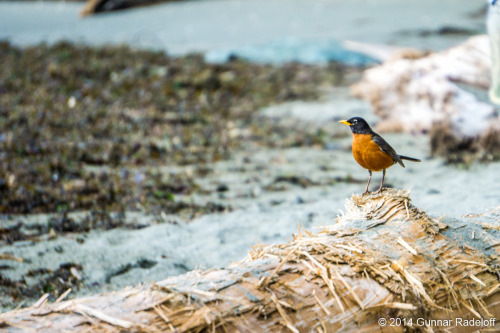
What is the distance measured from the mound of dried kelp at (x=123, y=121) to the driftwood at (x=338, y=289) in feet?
7.36

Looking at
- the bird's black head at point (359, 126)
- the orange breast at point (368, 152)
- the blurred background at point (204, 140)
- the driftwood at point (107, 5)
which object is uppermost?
the driftwood at point (107, 5)

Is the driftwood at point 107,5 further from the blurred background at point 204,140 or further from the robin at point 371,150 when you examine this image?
the robin at point 371,150

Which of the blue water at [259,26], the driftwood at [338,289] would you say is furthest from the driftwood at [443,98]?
the driftwood at [338,289]

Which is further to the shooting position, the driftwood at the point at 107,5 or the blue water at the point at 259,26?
the driftwood at the point at 107,5

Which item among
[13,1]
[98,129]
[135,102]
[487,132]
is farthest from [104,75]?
[13,1]

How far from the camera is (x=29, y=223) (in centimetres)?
397

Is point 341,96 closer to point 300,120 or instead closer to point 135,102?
point 300,120

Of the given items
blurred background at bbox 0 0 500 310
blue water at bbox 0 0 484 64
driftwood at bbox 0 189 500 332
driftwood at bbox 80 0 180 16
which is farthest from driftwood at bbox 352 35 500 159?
driftwood at bbox 80 0 180 16

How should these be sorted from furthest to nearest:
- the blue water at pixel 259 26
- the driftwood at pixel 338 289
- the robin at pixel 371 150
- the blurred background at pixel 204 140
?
the blue water at pixel 259 26 → the blurred background at pixel 204 140 → the robin at pixel 371 150 → the driftwood at pixel 338 289

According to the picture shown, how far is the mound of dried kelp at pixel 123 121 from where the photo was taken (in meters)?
4.61

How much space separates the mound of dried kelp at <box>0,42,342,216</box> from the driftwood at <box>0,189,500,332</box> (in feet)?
7.36

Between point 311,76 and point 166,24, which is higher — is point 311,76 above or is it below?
below

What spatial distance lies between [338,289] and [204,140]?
13.9 ft

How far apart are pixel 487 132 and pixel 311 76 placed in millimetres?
3862
